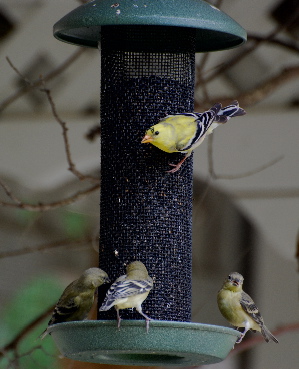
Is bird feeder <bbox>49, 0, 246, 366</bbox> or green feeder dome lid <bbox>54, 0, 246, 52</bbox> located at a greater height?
green feeder dome lid <bbox>54, 0, 246, 52</bbox>

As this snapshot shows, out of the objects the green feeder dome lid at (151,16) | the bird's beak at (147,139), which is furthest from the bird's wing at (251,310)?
the green feeder dome lid at (151,16)

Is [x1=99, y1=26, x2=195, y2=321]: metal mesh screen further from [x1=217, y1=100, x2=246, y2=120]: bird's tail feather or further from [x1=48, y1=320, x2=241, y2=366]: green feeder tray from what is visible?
[x1=48, y1=320, x2=241, y2=366]: green feeder tray

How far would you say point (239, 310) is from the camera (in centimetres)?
525

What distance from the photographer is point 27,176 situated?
31.1 feet

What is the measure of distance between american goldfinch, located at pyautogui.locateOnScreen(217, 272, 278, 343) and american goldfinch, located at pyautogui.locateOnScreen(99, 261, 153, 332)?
0.81 m

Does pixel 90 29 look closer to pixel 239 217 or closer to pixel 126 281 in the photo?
pixel 126 281

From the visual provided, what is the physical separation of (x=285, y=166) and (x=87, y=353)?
5114 millimetres

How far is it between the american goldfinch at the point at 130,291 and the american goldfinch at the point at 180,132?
68 cm

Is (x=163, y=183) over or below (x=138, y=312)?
over

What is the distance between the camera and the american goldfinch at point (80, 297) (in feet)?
15.8

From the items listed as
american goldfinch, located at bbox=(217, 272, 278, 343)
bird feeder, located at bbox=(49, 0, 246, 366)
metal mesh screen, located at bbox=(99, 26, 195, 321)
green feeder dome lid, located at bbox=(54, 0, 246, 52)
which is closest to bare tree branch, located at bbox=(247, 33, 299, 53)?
bird feeder, located at bbox=(49, 0, 246, 366)

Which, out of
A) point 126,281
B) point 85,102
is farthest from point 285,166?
point 126,281

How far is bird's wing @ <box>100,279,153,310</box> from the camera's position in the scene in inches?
172

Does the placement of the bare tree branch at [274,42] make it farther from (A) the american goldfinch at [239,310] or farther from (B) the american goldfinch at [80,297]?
(B) the american goldfinch at [80,297]
